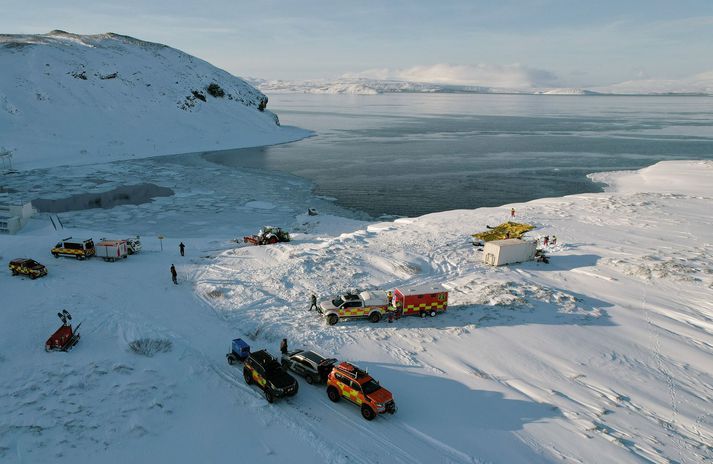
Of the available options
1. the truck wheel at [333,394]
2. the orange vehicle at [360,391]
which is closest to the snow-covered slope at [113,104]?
the truck wheel at [333,394]

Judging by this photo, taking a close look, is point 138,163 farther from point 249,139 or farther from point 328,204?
point 328,204

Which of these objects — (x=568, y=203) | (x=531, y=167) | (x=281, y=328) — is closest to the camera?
(x=281, y=328)

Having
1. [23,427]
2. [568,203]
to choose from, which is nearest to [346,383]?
[23,427]

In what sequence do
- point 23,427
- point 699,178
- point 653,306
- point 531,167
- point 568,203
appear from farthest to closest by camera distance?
point 531,167 < point 699,178 < point 568,203 < point 653,306 < point 23,427

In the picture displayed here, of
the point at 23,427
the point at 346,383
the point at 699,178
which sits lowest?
the point at 23,427

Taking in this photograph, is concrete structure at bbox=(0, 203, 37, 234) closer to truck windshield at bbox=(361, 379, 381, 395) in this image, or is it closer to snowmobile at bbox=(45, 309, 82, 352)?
snowmobile at bbox=(45, 309, 82, 352)

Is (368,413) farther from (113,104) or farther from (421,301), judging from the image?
(113,104)

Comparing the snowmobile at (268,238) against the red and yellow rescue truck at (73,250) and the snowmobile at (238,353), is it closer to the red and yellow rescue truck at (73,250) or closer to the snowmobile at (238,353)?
the red and yellow rescue truck at (73,250)
